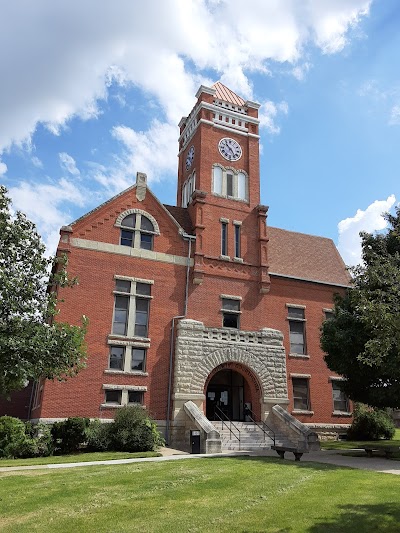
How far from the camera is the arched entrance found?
2752cm

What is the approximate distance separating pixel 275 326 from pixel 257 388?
4.60 m

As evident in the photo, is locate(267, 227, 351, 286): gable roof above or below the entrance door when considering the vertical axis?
above

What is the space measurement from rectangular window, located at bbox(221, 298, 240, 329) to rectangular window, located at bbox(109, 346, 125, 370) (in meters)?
6.64

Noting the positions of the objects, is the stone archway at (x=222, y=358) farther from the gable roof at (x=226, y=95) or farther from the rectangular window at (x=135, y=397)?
the gable roof at (x=226, y=95)

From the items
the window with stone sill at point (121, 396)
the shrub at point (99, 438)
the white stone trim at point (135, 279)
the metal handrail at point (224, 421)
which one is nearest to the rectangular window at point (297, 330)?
the metal handrail at point (224, 421)

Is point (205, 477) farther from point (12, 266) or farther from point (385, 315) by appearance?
point (12, 266)

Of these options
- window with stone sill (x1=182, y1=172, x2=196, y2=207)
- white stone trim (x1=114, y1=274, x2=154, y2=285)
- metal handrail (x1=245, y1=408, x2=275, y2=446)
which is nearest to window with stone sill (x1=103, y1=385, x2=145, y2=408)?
white stone trim (x1=114, y1=274, x2=154, y2=285)

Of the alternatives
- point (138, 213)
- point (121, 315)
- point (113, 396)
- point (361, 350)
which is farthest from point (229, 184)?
point (113, 396)

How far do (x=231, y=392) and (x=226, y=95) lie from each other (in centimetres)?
2220

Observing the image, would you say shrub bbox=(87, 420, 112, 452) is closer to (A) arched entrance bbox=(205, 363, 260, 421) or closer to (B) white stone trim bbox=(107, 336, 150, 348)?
(B) white stone trim bbox=(107, 336, 150, 348)

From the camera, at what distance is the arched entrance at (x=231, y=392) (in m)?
27.5

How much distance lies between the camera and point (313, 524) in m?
8.19

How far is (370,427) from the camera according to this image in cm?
2948

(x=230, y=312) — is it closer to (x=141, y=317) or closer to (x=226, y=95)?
(x=141, y=317)
